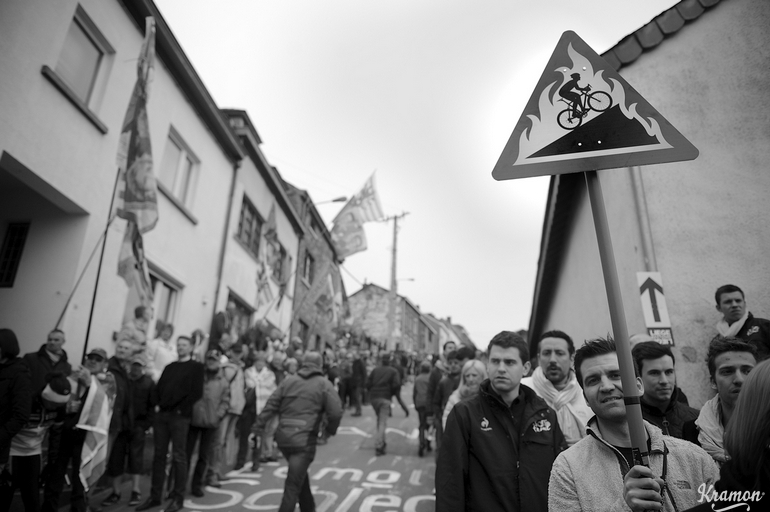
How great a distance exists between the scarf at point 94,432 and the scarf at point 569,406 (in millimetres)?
5087

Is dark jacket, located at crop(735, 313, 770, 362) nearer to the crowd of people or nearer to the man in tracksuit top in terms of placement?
the crowd of people

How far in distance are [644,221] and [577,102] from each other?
16.4 feet

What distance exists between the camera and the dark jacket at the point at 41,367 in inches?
212

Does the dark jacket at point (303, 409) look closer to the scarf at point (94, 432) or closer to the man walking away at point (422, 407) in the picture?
the scarf at point (94, 432)

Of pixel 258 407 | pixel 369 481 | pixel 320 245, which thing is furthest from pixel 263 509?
pixel 320 245

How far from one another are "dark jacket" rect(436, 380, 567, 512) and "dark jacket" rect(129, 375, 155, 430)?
17.0ft

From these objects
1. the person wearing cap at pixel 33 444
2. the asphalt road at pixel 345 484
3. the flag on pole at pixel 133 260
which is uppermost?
the flag on pole at pixel 133 260

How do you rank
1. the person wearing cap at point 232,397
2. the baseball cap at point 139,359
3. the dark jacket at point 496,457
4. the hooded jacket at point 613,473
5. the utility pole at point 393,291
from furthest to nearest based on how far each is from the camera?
1. the utility pole at point 393,291
2. the person wearing cap at point 232,397
3. the baseball cap at point 139,359
4. the dark jacket at point 496,457
5. the hooded jacket at point 613,473

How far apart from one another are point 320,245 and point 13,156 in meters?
17.7

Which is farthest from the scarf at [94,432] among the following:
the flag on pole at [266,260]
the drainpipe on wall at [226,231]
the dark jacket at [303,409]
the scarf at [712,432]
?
the flag on pole at [266,260]

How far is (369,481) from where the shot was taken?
771 centimetres

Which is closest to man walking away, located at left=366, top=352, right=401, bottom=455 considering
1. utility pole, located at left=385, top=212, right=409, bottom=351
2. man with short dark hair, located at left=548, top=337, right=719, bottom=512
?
man with short dark hair, located at left=548, top=337, right=719, bottom=512

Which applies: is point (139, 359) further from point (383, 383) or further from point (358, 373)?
point (358, 373)

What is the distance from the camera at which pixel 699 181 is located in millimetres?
6520
